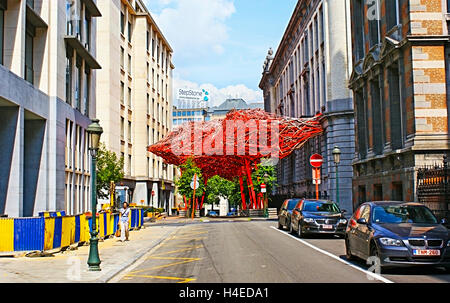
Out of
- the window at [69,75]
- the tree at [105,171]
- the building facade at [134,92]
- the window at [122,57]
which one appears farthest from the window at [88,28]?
the window at [122,57]

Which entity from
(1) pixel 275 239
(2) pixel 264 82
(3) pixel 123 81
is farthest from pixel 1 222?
(2) pixel 264 82

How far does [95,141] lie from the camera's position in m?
13.9

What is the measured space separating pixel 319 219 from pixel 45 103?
14.7 meters

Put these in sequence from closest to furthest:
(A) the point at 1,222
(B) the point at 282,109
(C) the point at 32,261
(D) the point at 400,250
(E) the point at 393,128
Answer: (D) the point at 400,250
(C) the point at 32,261
(A) the point at 1,222
(E) the point at 393,128
(B) the point at 282,109

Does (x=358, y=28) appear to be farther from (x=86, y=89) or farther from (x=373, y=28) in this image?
(x=86, y=89)

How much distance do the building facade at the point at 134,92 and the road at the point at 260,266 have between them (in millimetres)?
36177

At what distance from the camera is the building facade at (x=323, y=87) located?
41.8m

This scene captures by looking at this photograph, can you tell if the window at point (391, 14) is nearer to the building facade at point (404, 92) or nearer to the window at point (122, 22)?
the building facade at point (404, 92)

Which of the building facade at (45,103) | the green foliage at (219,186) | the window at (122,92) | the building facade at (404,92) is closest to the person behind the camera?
the building facade at (45,103)

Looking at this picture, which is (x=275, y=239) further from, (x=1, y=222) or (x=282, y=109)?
(x=282, y=109)

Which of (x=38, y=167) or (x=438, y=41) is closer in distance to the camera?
(x=438, y=41)

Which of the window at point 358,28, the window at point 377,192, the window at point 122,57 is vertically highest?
the window at point 122,57

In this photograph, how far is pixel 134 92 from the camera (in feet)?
212

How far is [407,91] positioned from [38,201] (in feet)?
59.8
